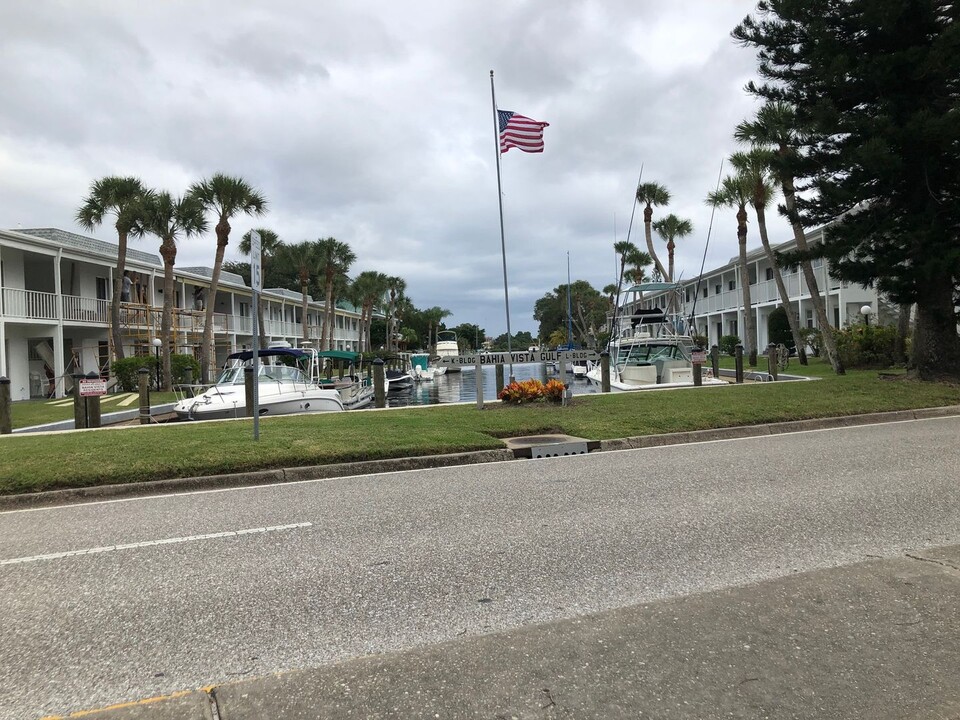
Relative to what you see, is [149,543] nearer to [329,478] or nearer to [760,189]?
[329,478]

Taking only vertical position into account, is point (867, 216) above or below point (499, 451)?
above

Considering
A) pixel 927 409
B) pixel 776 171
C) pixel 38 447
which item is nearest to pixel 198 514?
pixel 38 447

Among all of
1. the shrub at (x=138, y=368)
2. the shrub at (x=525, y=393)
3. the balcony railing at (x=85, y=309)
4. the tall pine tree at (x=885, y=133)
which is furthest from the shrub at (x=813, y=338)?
the balcony railing at (x=85, y=309)

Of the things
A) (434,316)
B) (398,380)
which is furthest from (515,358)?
(434,316)

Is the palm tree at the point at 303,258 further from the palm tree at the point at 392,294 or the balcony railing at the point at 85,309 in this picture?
the palm tree at the point at 392,294

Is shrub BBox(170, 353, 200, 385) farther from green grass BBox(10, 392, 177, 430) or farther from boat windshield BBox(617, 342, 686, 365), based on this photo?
boat windshield BBox(617, 342, 686, 365)

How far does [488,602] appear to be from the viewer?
425 cm

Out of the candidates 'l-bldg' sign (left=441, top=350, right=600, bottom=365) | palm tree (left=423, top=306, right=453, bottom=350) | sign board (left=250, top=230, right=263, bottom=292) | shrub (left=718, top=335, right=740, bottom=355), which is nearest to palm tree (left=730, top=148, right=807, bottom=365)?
shrub (left=718, top=335, right=740, bottom=355)

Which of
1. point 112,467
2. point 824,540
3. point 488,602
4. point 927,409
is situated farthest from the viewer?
point 927,409

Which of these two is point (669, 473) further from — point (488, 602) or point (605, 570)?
point (488, 602)

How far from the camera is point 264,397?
17.8 metres

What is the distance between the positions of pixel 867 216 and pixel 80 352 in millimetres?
31095

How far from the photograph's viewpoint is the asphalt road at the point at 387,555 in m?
3.73

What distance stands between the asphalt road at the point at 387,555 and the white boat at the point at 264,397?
930cm
